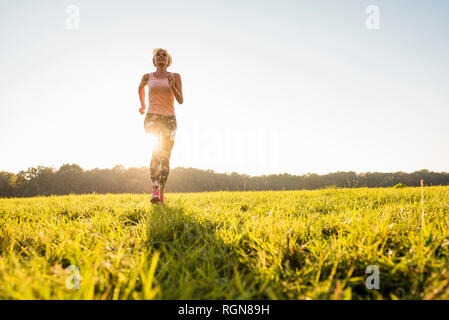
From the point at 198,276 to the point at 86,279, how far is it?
2.11 ft

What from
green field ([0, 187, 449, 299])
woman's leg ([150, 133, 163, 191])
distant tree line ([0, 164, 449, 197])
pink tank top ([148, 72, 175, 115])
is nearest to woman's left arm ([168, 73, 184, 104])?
pink tank top ([148, 72, 175, 115])

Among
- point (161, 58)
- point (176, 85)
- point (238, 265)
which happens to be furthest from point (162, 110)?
point (238, 265)

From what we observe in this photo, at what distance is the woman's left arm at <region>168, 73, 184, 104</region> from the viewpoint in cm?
471

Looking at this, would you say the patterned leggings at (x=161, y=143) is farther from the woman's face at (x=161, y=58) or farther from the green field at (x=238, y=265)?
the green field at (x=238, y=265)

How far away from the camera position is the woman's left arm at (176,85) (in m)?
4.71

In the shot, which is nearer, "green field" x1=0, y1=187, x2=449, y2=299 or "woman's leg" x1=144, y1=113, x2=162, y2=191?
"green field" x1=0, y1=187, x2=449, y2=299

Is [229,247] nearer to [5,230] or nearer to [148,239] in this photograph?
[148,239]

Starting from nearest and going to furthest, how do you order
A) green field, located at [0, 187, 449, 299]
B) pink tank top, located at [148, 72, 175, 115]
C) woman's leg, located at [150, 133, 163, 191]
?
green field, located at [0, 187, 449, 299]
woman's leg, located at [150, 133, 163, 191]
pink tank top, located at [148, 72, 175, 115]

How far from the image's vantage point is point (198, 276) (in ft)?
4.76

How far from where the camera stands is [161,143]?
4684 mm

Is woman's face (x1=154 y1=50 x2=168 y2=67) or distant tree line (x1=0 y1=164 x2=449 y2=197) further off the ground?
woman's face (x1=154 y1=50 x2=168 y2=67)

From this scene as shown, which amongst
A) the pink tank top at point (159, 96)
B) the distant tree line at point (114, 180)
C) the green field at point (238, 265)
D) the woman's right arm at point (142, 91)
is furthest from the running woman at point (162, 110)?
the distant tree line at point (114, 180)

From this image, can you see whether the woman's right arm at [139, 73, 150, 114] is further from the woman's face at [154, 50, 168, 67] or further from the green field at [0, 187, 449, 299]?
the green field at [0, 187, 449, 299]

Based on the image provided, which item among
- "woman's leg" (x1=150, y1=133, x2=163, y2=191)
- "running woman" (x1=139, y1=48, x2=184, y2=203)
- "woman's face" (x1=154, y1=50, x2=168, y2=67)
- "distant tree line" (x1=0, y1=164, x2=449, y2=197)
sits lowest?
"distant tree line" (x1=0, y1=164, x2=449, y2=197)
